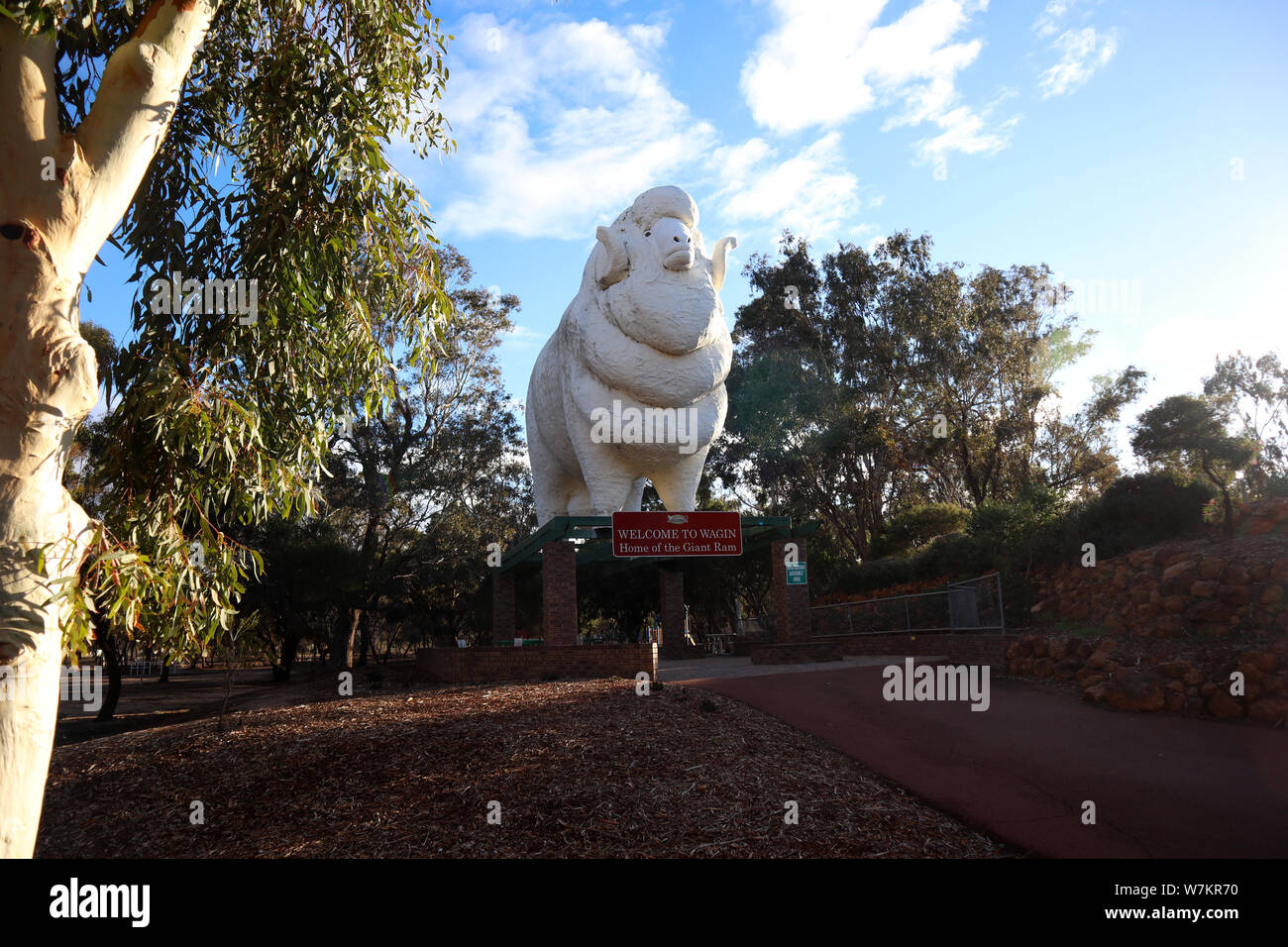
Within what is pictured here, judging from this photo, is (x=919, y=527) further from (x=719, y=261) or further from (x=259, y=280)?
(x=259, y=280)

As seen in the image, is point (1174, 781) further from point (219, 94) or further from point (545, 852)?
point (219, 94)

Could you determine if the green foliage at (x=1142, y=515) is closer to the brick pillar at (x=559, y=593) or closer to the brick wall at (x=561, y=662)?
the brick wall at (x=561, y=662)

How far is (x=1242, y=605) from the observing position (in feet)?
28.2

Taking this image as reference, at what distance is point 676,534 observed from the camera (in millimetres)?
11094

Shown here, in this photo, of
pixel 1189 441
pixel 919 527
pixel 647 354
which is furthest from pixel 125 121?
pixel 919 527

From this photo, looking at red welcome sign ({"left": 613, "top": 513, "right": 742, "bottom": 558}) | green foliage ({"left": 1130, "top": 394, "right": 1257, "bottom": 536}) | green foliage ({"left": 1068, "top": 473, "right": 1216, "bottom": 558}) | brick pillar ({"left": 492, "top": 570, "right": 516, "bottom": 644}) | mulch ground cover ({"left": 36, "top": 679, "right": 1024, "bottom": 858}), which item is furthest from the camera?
brick pillar ({"left": 492, "top": 570, "right": 516, "bottom": 644})

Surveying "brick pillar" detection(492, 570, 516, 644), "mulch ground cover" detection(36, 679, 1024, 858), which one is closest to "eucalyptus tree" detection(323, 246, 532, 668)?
"brick pillar" detection(492, 570, 516, 644)

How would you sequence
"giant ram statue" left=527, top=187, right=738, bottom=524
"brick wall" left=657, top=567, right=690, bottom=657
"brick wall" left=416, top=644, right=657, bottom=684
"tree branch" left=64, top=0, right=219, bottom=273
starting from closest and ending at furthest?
"tree branch" left=64, top=0, right=219, bottom=273
"brick wall" left=416, top=644, right=657, bottom=684
"giant ram statue" left=527, top=187, right=738, bottom=524
"brick wall" left=657, top=567, right=690, bottom=657

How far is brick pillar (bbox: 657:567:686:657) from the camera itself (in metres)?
16.8

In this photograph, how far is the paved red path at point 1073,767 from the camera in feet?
15.8

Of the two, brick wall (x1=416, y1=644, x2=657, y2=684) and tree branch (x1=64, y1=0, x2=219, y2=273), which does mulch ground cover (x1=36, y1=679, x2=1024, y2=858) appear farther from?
tree branch (x1=64, y1=0, x2=219, y2=273)

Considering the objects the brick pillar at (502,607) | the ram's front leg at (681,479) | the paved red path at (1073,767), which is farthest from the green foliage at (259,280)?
the brick pillar at (502,607)

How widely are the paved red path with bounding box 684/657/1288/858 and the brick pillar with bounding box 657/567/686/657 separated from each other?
320 inches

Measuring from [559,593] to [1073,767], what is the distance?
21.8 ft
